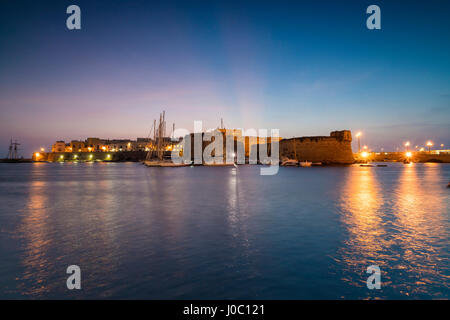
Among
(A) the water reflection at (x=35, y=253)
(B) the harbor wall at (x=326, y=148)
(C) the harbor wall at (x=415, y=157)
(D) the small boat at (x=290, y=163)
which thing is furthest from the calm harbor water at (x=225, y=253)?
(C) the harbor wall at (x=415, y=157)

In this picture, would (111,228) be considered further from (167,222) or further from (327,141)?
(327,141)

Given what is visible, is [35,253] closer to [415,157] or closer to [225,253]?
[225,253]

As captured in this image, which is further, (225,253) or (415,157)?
(415,157)

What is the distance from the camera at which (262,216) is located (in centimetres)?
1080

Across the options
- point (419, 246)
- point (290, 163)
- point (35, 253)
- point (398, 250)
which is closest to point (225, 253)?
point (398, 250)

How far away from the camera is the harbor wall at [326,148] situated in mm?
67938

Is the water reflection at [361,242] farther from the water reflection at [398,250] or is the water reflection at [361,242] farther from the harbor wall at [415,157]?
A: the harbor wall at [415,157]

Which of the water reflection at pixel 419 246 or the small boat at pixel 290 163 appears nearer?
the water reflection at pixel 419 246

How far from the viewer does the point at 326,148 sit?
226 feet

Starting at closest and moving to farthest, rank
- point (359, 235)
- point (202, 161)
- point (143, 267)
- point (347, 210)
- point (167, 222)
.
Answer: point (143, 267), point (359, 235), point (167, 222), point (347, 210), point (202, 161)

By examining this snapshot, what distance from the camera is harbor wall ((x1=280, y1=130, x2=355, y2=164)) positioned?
67.9m

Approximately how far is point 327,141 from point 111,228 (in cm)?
6647
